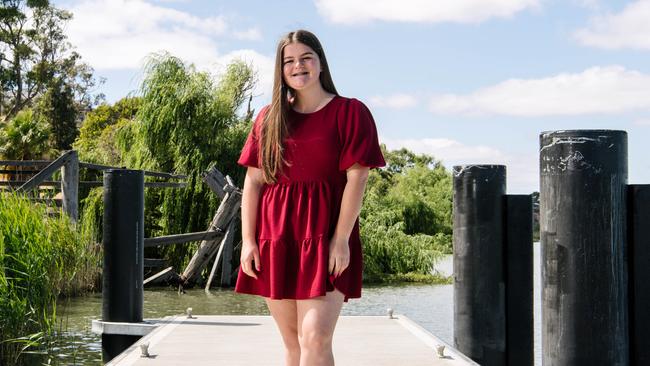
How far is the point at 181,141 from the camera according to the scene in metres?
17.6

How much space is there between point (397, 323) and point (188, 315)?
178 cm

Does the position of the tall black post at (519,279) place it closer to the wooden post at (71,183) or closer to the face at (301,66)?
the face at (301,66)

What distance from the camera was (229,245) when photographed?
15227 millimetres

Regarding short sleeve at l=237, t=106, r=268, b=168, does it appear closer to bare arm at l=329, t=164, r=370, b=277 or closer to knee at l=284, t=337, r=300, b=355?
bare arm at l=329, t=164, r=370, b=277

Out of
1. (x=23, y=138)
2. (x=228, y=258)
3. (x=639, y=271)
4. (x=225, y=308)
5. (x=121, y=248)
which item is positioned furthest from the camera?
(x=23, y=138)

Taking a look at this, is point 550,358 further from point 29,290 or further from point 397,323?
point 29,290

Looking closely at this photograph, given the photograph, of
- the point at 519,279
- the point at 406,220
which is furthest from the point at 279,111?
the point at 406,220

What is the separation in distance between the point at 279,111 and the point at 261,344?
10.5ft

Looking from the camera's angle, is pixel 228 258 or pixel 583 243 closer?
pixel 583 243

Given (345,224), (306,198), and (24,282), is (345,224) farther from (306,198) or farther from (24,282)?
(24,282)

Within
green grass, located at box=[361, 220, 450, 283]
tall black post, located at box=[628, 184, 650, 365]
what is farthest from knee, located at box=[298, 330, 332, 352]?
green grass, located at box=[361, 220, 450, 283]

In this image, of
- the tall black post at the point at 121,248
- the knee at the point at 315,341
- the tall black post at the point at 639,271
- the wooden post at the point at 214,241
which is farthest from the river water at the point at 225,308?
the knee at the point at 315,341

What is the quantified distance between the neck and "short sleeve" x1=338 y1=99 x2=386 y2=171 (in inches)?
4.8

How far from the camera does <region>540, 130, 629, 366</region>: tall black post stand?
405 centimetres
